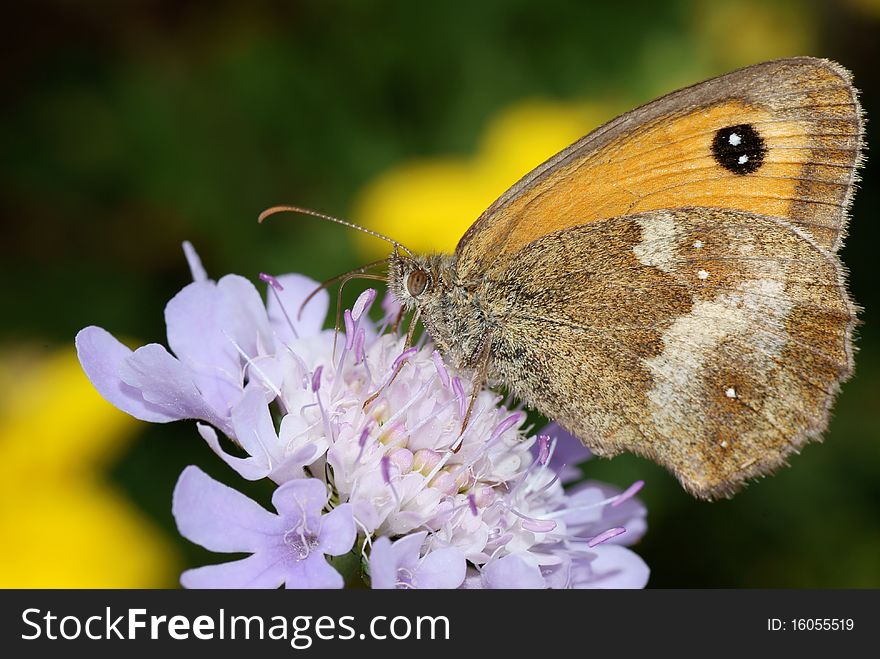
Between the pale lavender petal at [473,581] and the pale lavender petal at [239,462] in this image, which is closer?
the pale lavender petal at [239,462]

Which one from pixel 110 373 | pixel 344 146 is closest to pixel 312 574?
pixel 110 373

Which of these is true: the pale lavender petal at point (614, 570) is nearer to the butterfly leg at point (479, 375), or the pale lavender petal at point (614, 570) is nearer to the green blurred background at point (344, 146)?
the butterfly leg at point (479, 375)

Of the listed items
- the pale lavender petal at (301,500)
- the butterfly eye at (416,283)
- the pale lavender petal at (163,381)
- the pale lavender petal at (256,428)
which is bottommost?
the pale lavender petal at (301,500)

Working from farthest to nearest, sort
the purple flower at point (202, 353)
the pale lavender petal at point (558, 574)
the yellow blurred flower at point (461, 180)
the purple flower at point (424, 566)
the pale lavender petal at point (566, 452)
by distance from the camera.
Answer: the yellow blurred flower at point (461, 180) → the pale lavender petal at point (566, 452) → the pale lavender petal at point (558, 574) → the purple flower at point (202, 353) → the purple flower at point (424, 566)

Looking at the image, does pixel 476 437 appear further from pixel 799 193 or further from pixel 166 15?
pixel 166 15

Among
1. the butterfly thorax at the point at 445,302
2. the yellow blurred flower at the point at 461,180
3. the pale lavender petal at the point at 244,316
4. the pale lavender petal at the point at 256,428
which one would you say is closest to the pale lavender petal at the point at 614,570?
the butterfly thorax at the point at 445,302


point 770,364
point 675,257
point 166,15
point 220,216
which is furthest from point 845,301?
point 166,15

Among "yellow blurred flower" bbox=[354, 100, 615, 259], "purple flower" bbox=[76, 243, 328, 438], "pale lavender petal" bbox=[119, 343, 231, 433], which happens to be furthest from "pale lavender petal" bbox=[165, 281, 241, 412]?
"yellow blurred flower" bbox=[354, 100, 615, 259]
